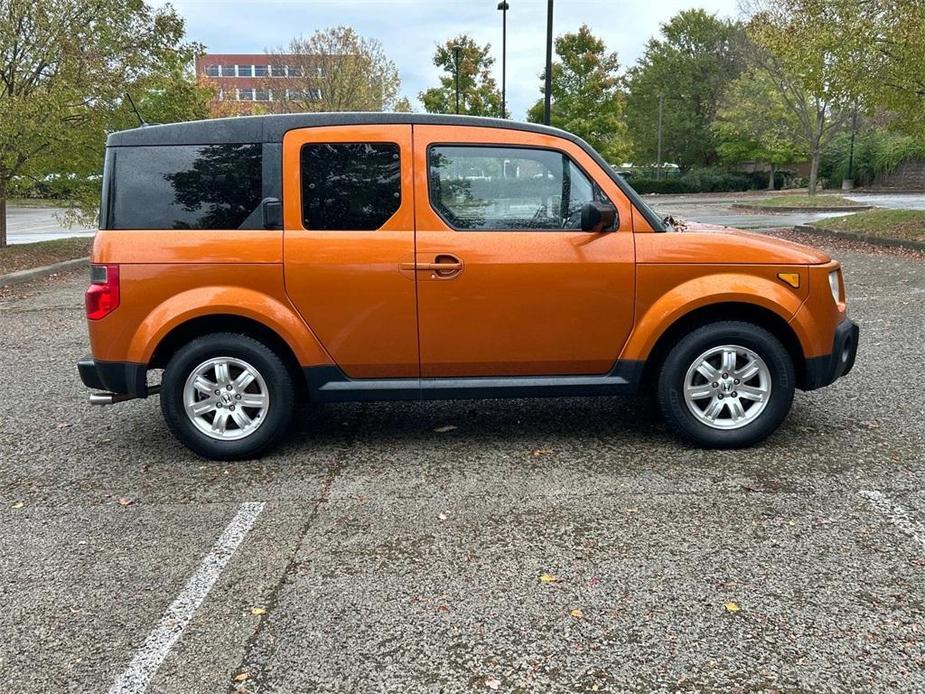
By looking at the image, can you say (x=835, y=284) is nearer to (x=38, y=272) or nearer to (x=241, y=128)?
(x=241, y=128)

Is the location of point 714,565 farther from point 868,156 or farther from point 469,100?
point 868,156

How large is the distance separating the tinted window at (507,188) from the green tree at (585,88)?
100ft

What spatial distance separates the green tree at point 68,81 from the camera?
13008mm

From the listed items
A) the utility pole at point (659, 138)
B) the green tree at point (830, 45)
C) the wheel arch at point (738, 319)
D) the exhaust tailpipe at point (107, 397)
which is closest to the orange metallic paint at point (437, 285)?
the wheel arch at point (738, 319)

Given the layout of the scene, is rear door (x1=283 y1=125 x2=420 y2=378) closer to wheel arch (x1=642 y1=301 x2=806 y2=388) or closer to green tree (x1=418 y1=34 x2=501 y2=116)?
Answer: wheel arch (x1=642 y1=301 x2=806 y2=388)

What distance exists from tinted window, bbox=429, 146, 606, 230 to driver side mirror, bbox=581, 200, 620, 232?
0.43ft

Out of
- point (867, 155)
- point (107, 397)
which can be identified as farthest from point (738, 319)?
point (867, 155)

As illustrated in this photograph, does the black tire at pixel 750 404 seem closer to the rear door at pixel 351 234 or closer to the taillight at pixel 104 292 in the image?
the rear door at pixel 351 234

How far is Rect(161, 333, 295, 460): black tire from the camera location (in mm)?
4398

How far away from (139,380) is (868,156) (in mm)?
50355

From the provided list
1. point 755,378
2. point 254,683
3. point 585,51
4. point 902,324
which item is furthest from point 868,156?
point 254,683

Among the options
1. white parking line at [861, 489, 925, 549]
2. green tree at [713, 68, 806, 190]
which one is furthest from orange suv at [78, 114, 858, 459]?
green tree at [713, 68, 806, 190]

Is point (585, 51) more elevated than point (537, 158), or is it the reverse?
point (585, 51)

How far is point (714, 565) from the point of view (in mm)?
3238
